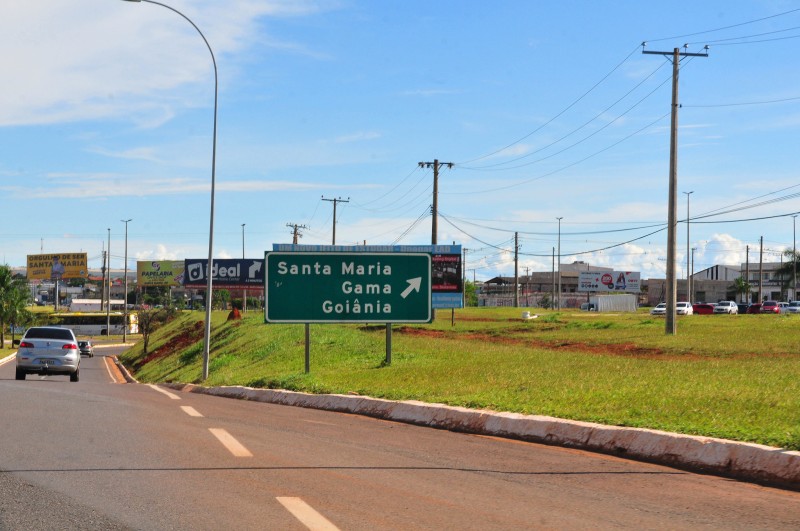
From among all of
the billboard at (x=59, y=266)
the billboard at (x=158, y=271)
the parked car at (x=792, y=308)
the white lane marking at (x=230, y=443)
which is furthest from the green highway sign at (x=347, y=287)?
the billboard at (x=59, y=266)

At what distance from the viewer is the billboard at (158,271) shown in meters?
126

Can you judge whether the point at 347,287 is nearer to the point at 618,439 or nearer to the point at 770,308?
the point at 618,439

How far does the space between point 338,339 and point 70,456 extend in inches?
935

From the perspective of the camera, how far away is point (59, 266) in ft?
423

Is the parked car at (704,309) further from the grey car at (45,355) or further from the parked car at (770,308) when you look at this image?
the grey car at (45,355)

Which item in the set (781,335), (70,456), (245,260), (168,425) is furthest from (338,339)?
(245,260)

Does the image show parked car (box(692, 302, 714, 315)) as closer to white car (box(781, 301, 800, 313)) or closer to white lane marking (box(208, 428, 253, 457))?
white car (box(781, 301, 800, 313))

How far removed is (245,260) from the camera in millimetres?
70688

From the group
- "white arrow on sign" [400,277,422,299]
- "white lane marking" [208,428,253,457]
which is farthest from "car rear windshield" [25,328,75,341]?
"white lane marking" [208,428,253,457]

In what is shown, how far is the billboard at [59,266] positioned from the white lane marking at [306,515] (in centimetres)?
12732

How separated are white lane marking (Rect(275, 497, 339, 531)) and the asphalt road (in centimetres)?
1

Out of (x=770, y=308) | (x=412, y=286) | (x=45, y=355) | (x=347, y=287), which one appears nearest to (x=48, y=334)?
(x=45, y=355)

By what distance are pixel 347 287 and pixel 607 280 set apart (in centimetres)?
11617

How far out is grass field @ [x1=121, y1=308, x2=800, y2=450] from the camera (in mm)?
10945
